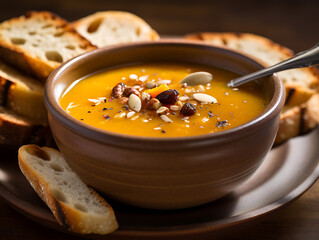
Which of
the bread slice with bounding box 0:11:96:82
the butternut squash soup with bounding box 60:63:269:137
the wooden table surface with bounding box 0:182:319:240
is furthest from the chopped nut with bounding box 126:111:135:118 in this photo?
the bread slice with bounding box 0:11:96:82

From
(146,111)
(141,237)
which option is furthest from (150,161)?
(146,111)

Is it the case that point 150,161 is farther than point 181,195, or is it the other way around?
point 181,195

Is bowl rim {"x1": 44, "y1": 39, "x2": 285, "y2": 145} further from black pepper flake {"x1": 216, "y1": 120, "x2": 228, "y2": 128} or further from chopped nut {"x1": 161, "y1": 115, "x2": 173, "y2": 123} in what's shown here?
chopped nut {"x1": 161, "y1": 115, "x2": 173, "y2": 123}

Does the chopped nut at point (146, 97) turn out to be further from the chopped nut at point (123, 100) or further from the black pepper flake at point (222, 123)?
the black pepper flake at point (222, 123)

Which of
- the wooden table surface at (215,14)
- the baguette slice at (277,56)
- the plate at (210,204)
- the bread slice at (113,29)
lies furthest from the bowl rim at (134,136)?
the wooden table surface at (215,14)

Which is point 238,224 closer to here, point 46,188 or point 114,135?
point 114,135
